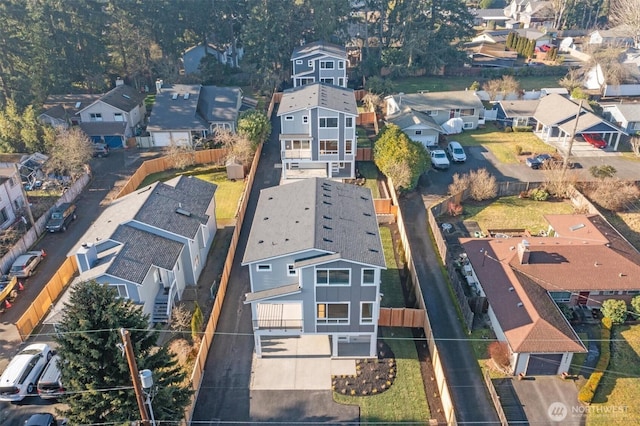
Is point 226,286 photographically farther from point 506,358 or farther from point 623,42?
point 623,42

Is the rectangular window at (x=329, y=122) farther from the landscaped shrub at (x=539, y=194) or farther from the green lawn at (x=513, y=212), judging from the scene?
the landscaped shrub at (x=539, y=194)

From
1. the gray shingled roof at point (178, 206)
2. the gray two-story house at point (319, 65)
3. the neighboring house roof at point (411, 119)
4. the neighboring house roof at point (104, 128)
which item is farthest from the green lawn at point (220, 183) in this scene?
the gray two-story house at point (319, 65)

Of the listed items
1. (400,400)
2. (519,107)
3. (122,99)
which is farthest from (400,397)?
(122,99)

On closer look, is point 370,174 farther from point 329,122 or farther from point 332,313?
point 332,313

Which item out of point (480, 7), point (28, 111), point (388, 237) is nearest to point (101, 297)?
point (388, 237)

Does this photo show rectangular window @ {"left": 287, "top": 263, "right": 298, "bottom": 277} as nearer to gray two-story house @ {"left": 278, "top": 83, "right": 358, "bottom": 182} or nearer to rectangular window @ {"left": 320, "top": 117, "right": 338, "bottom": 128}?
gray two-story house @ {"left": 278, "top": 83, "right": 358, "bottom": 182}

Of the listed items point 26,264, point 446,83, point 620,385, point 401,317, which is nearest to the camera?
point 620,385

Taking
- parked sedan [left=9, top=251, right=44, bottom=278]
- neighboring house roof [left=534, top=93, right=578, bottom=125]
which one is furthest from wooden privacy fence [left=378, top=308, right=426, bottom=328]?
neighboring house roof [left=534, top=93, right=578, bottom=125]
